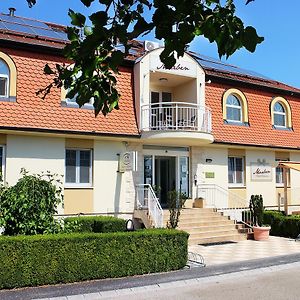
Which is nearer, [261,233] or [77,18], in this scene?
[77,18]

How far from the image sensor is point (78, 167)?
647 inches

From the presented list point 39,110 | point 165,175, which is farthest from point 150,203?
point 39,110

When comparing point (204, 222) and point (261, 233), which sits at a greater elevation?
point (204, 222)

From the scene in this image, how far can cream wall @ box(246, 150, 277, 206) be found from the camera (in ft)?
68.6

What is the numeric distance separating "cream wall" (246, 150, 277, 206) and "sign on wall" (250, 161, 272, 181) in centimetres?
17

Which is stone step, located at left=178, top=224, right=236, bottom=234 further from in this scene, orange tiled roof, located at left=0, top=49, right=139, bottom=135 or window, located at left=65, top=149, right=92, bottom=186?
orange tiled roof, located at left=0, top=49, right=139, bottom=135

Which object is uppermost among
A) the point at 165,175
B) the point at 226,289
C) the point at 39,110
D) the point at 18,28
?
the point at 18,28

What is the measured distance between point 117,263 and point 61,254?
1.39 metres

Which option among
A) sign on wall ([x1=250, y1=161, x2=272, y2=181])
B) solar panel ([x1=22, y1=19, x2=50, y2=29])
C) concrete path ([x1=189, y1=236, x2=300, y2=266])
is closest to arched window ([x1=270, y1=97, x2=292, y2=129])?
sign on wall ([x1=250, y1=161, x2=272, y2=181])

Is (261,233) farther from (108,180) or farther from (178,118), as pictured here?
(108,180)

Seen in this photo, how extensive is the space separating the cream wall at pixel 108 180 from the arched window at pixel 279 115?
9.37 metres

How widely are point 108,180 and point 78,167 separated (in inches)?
53.7

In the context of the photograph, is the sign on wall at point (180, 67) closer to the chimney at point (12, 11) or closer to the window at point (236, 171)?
the window at point (236, 171)

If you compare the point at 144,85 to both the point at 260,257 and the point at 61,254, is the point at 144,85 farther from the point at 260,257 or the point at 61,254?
the point at 61,254
